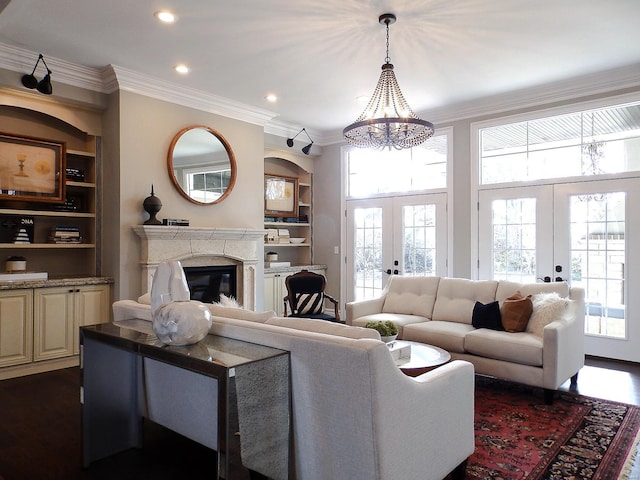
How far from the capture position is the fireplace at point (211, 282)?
5.30m

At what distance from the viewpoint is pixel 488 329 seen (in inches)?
157

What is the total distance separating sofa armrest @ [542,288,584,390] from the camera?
3.41 m

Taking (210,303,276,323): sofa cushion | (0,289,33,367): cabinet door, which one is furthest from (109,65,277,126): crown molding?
(210,303,276,323): sofa cushion

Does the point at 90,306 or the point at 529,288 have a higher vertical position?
the point at 529,288

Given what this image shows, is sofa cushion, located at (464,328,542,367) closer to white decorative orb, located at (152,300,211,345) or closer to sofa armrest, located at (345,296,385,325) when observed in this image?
sofa armrest, located at (345,296,385,325)

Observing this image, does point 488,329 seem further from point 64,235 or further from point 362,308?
point 64,235

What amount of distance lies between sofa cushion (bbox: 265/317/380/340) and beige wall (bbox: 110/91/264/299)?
2.91m

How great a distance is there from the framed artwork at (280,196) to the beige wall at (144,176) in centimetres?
106

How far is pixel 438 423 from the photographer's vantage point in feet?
6.84

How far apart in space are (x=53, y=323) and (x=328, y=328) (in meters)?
3.36

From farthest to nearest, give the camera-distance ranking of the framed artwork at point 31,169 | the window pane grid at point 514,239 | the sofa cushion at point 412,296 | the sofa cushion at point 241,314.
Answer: the window pane grid at point 514,239 < the sofa cushion at point 412,296 < the framed artwork at point 31,169 < the sofa cushion at point 241,314

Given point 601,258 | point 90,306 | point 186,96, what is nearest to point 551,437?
point 601,258

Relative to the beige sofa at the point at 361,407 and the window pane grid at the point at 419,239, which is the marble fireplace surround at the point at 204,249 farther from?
the beige sofa at the point at 361,407

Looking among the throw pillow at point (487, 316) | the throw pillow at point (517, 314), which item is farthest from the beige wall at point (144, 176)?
the throw pillow at point (517, 314)
